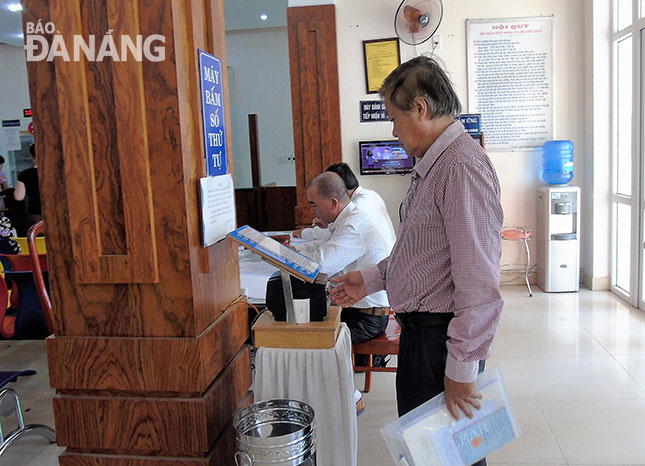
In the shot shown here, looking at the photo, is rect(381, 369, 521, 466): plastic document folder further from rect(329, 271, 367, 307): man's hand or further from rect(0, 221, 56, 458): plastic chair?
rect(0, 221, 56, 458): plastic chair

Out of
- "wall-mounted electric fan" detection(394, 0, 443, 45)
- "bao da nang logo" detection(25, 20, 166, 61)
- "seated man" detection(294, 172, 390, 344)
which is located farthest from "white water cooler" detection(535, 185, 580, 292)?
"bao da nang logo" detection(25, 20, 166, 61)

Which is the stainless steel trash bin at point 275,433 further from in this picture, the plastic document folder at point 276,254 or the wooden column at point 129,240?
the plastic document folder at point 276,254

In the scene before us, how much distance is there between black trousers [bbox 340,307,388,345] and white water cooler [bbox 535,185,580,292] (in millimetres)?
3033

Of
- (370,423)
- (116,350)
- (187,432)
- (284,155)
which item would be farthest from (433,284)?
(284,155)

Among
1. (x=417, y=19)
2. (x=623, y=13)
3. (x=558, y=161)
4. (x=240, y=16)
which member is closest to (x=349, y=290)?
(x=417, y=19)

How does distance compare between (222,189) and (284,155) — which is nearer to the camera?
(222,189)

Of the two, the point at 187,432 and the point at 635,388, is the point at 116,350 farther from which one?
the point at 635,388

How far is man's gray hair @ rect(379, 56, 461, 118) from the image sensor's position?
5.07ft

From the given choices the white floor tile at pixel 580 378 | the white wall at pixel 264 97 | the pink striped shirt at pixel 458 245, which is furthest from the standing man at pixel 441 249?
the white wall at pixel 264 97

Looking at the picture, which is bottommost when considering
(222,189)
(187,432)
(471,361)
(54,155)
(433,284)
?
(187,432)

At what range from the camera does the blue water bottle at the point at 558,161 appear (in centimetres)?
539

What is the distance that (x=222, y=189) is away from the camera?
66.5 inches

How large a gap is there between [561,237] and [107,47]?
16.1 feet

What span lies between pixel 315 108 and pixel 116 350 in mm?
4305
